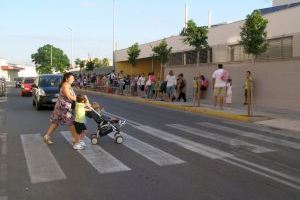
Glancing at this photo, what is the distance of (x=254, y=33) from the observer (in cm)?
2023

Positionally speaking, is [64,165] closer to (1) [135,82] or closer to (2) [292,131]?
(2) [292,131]

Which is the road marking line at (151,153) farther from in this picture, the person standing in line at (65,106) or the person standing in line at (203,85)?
the person standing in line at (203,85)

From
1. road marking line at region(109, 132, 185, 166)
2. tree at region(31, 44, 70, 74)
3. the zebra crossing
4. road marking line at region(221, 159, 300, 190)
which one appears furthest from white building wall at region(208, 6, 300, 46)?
tree at region(31, 44, 70, 74)

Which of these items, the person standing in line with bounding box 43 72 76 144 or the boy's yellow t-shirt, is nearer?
the boy's yellow t-shirt

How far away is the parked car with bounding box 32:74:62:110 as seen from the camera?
804 inches

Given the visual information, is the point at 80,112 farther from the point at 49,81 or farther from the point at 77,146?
the point at 49,81

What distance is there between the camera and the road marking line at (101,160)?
320 inches

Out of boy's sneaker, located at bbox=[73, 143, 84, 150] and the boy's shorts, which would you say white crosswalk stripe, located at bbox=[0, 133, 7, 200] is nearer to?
boy's sneaker, located at bbox=[73, 143, 84, 150]

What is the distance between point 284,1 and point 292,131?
2953 centimetres

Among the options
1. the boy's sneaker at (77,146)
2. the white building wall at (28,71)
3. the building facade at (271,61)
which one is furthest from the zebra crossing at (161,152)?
the white building wall at (28,71)

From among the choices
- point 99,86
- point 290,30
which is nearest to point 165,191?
point 290,30

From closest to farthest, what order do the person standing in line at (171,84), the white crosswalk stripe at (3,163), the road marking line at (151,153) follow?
the white crosswalk stripe at (3,163)
the road marking line at (151,153)
the person standing in line at (171,84)

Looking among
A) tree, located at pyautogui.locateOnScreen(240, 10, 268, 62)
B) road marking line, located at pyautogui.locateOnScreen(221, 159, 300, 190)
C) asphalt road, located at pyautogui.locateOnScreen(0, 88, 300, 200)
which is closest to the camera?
asphalt road, located at pyautogui.locateOnScreen(0, 88, 300, 200)

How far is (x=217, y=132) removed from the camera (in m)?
13.1
